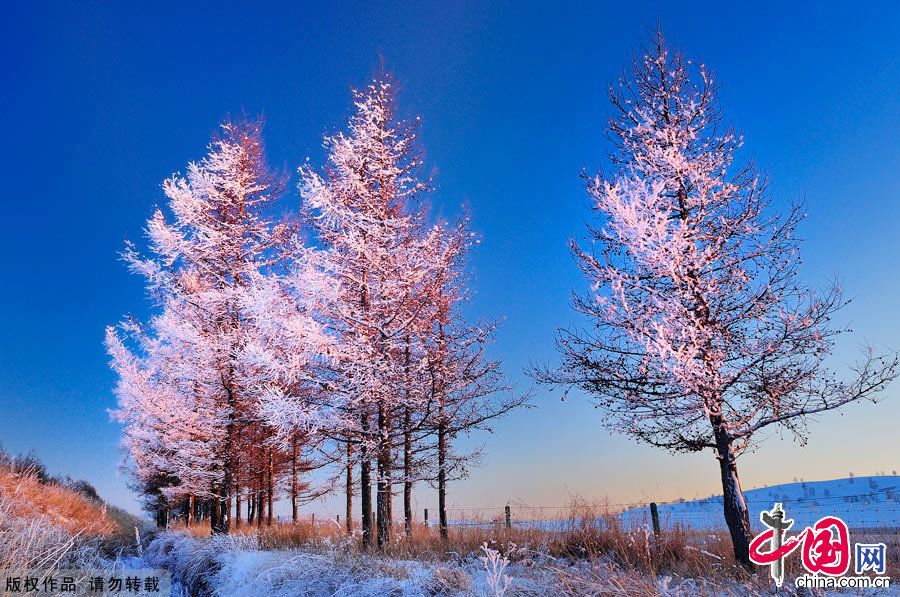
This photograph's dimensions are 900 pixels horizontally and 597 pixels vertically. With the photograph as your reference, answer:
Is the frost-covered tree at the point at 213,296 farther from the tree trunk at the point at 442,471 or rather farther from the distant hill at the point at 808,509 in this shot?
the distant hill at the point at 808,509

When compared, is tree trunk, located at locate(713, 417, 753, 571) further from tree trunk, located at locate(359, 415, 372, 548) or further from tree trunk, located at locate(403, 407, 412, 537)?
tree trunk, located at locate(359, 415, 372, 548)

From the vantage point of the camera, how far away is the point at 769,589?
17.1 ft

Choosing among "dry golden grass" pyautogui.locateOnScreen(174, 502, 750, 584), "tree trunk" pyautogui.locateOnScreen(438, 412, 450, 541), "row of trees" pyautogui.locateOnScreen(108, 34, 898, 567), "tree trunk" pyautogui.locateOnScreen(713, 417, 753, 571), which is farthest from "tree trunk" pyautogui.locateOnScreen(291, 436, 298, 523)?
"tree trunk" pyautogui.locateOnScreen(713, 417, 753, 571)

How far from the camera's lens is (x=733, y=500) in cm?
720

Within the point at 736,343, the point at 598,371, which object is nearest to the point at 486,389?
the point at 598,371

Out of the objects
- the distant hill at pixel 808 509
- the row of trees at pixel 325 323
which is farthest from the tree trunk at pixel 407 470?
the distant hill at pixel 808 509

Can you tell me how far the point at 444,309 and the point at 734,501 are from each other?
8244mm

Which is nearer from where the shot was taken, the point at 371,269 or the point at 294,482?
the point at 371,269

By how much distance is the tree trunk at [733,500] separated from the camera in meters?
6.89

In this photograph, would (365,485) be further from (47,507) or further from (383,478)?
(47,507)

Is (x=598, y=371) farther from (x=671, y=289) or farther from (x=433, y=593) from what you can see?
(x=433, y=593)

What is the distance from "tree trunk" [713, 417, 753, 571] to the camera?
6895 millimetres

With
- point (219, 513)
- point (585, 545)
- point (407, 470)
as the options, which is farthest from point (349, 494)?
point (585, 545)

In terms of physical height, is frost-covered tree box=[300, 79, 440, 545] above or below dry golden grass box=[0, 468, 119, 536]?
above
